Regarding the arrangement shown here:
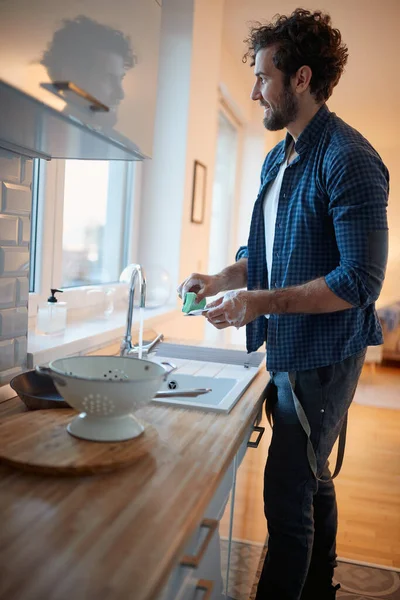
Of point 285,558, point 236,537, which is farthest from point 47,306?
point 285,558

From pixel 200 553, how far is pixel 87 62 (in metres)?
0.86

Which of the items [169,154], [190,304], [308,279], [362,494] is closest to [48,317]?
[190,304]

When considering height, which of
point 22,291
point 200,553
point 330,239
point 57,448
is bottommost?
point 200,553

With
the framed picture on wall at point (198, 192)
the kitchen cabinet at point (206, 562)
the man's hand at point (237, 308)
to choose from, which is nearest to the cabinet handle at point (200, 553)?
the kitchen cabinet at point (206, 562)

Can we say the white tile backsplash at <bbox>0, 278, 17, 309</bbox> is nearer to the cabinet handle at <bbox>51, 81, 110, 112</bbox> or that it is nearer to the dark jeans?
the cabinet handle at <bbox>51, 81, 110, 112</bbox>

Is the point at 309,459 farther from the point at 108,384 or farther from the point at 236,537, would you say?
the point at 108,384

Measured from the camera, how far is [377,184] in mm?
1359

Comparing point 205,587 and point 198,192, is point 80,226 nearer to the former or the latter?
point 198,192

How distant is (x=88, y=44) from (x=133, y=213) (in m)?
1.89

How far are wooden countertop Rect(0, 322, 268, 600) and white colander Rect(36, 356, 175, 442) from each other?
0.08 m

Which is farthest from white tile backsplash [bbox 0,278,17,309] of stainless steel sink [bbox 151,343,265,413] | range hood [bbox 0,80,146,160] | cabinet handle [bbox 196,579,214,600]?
cabinet handle [bbox 196,579,214,600]

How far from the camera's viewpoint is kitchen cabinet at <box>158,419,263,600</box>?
0.85 m

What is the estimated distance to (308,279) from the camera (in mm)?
1504

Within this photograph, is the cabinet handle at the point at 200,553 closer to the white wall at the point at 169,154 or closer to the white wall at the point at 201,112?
the white wall at the point at 169,154
